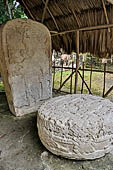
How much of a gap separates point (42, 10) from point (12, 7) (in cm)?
120

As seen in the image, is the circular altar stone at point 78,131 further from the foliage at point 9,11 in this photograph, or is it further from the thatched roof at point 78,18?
the foliage at point 9,11

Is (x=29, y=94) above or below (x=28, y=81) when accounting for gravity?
below

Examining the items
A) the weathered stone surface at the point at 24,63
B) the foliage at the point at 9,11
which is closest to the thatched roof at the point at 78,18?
the foliage at the point at 9,11

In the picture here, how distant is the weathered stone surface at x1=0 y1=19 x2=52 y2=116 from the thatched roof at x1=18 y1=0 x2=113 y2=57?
100cm

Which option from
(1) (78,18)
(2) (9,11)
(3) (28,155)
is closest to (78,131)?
(3) (28,155)

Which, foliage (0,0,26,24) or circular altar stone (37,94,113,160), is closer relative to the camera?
circular altar stone (37,94,113,160)

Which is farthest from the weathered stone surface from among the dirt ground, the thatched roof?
the thatched roof

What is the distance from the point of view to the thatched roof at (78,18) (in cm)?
305

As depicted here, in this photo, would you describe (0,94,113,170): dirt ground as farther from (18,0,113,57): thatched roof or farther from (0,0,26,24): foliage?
(0,0,26,24): foliage

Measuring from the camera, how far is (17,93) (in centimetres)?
268

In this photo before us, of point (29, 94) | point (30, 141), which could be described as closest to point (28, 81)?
point (29, 94)

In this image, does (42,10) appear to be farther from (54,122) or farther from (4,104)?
(54,122)

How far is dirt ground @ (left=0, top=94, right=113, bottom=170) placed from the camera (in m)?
1.58

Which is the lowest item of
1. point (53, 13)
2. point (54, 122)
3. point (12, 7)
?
point (54, 122)
